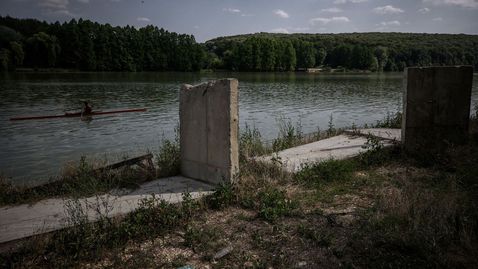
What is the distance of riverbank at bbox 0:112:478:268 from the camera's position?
13.5 ft

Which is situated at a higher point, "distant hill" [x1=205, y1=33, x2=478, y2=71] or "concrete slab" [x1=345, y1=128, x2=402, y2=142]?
"distant hill" [x1=205, y1=33, x2=478, y2=71]

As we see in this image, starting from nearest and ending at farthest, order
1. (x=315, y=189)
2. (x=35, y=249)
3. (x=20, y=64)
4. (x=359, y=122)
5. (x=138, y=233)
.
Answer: (x=35, y=249), (x=138, y=233), (x=315, y=189), (x=359, y=122), (x=20, y=64)

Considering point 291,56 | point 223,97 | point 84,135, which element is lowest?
point 84,135

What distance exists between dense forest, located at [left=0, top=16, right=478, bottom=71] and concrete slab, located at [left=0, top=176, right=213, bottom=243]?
273 feet

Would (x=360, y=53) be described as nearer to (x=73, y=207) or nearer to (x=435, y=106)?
(x=435, y=106)

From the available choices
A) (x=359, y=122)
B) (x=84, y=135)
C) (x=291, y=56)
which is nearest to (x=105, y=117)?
(x=84, y=135)

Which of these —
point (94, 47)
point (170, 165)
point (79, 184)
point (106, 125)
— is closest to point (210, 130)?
point (170, 165)

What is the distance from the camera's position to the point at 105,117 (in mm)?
20031

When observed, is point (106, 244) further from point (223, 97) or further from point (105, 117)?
point (105, 117)

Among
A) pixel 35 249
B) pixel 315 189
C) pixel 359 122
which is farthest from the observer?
pixel 359 122

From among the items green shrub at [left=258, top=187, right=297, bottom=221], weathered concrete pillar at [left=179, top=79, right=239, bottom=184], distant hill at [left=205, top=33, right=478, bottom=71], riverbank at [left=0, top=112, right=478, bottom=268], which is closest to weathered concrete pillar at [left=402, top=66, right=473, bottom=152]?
riverbank at [left=0, top=112, right=478, bottom=268]

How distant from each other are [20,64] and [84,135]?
3193 inches

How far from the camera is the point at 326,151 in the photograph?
9141mm

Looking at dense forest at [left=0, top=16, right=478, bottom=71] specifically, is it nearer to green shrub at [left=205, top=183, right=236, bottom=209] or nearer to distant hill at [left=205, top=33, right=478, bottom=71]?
distant hill at [left=205, top=33, right=478, bottom=71]
